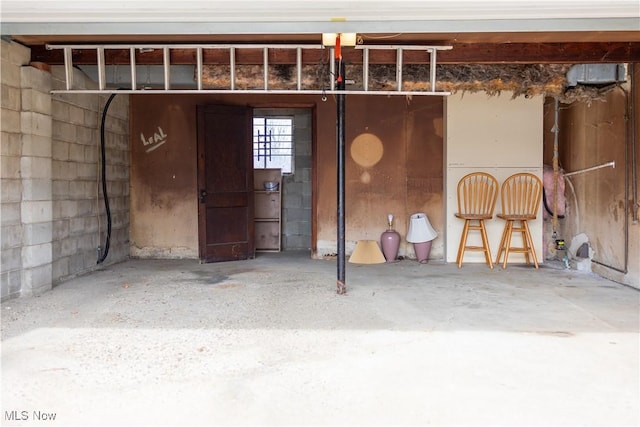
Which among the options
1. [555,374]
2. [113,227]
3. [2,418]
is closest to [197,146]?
[113,227]

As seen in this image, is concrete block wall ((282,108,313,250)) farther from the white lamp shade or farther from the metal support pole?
the metal support pole

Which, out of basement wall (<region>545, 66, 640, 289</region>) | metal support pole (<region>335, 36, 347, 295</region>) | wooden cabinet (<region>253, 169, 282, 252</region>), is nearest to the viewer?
metal support pole (<region>335, 36, 347, 295</region>)

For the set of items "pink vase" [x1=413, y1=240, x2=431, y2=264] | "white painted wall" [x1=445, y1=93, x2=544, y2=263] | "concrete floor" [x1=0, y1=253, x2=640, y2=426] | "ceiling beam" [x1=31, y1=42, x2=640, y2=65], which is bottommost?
"concrete floor" [x1=0, y1=253, x2=640, y2=426]

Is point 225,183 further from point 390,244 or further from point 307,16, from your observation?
point 307,16

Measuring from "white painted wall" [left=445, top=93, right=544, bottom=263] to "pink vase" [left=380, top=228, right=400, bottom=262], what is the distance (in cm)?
66

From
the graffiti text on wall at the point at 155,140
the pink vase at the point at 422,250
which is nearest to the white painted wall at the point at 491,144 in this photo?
the pink vase at the point at 422,250

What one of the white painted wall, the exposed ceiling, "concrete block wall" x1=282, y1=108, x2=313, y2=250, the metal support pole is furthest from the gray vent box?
"concrete block wall" x1=282, y1=108, x2=313, y2=250

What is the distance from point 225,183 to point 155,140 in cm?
115

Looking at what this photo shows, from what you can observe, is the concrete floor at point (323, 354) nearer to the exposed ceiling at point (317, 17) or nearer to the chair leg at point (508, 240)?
the chair leg at point (508, 240)

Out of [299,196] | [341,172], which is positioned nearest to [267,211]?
[299,196]

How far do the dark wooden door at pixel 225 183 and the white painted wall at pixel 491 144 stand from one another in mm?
2623

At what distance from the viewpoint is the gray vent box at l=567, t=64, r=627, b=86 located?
4660 mm

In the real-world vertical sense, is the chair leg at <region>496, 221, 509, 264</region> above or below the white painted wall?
below

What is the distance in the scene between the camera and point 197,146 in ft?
19.8
